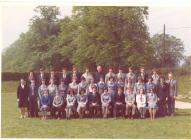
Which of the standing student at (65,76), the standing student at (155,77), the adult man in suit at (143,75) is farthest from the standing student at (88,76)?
the standing student at (155,77)

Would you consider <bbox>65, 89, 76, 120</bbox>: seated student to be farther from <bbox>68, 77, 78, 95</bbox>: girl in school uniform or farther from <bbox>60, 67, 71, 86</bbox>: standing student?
<bbox>60, 67, 71, 86</bbox>: standing student

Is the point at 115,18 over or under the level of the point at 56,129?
over

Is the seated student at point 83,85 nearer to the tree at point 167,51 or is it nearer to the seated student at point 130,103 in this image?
the seated student at point 130,103

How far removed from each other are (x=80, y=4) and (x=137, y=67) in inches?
57.4

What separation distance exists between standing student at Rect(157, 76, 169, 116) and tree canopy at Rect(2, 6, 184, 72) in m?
0.40

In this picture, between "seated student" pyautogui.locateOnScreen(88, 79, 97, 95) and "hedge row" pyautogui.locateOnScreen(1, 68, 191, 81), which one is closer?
"hedge row" pyautogui.locateOnScreen(1, 68, 191, 81)

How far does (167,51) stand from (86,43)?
1405 millimetres

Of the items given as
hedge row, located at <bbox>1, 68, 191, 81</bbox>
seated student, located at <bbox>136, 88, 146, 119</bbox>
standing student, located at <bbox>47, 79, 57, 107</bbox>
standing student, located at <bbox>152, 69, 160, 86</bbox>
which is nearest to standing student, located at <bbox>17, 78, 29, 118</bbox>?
hedge row, located at <bbox>1, 68, 191, 81</bbox>

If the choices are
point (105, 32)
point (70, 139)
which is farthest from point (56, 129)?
point (105, 32)

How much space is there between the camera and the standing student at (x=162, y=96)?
24000 millimetres

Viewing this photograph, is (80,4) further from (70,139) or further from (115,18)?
(70,139)

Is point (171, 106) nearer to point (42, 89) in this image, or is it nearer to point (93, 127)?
point (93, 127)

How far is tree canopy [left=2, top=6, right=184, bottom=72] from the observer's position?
77.4ft

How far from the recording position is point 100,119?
2381 cm
